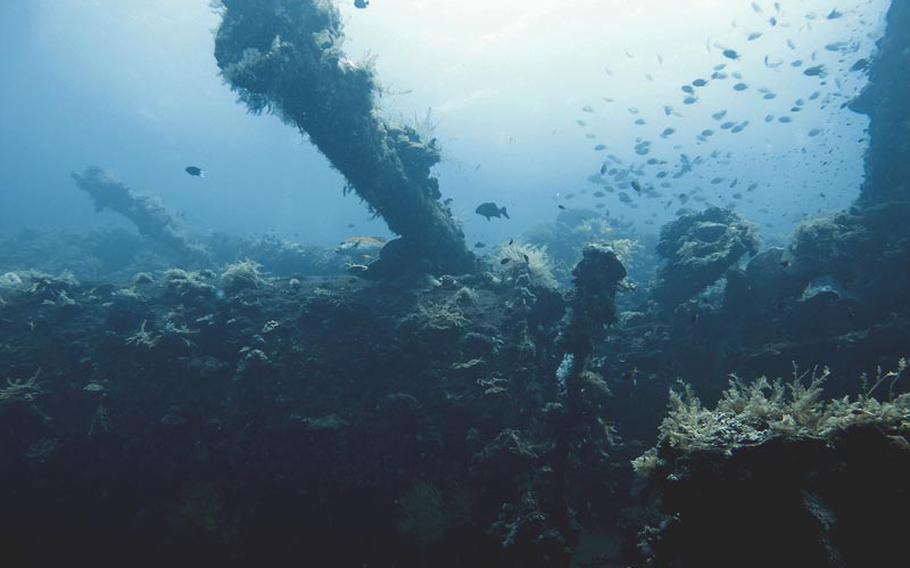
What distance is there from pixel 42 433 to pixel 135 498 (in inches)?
62.2

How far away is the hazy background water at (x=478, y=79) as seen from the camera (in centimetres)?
3641

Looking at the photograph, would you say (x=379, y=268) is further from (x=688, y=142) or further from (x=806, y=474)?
(x=688, y=142)

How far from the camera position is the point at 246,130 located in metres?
83.0

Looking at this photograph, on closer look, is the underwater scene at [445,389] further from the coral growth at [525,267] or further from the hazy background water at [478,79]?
the hazy background water at [478,79]

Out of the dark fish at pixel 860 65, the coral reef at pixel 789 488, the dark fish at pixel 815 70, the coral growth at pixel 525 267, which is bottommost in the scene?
the coral reef at pixel 789 488

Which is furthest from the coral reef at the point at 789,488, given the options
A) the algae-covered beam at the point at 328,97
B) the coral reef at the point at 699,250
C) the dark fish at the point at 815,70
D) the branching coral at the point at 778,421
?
the dark fish at the point at 815,70

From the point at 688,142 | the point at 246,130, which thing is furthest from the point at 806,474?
the point at 688,142

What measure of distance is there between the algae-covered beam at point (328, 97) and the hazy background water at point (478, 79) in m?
0.97

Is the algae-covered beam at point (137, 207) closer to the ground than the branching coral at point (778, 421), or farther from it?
farther from it

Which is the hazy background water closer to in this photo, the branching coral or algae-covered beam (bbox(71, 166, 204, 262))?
algae-covered beam (bbox(71, 166, 204, 262))

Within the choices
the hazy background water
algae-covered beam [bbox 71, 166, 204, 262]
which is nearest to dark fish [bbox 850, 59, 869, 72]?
the hazy background water

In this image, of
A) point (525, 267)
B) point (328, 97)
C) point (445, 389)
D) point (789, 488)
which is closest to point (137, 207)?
point (328, 97)

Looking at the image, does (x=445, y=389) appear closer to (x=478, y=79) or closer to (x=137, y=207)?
(x=137, y=207)

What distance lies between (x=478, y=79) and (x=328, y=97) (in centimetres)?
4489
